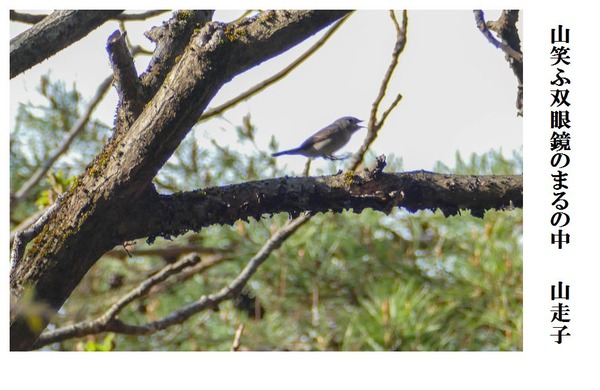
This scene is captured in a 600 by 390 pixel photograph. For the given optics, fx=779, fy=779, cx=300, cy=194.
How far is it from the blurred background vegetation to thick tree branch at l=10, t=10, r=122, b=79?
4.19 ft

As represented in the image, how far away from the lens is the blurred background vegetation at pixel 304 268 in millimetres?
3000

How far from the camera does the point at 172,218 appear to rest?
144 cm

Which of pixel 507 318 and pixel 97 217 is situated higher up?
pixel 507 318

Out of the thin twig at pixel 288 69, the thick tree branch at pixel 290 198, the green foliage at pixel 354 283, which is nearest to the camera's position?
the thick tree branch at pixel 290 198

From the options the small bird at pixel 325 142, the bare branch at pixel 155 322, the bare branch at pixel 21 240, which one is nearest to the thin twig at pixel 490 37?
the bare branch at pixel 155 322

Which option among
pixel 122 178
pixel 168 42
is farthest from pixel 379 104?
pixel 122 178

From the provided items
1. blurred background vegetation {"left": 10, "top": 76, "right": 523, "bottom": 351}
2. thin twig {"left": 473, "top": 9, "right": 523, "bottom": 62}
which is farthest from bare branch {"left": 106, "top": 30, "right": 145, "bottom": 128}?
blurred background vegetation {"left": 10, "top": 76, "right": 523, "bottom": 351}

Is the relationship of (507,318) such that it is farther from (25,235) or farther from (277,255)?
(25,235)

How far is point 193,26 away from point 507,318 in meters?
1.85

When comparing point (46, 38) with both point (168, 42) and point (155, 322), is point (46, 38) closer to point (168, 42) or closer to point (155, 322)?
point (168, 42)

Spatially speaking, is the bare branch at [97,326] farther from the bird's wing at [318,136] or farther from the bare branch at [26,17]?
the bird's wing at [318,136]

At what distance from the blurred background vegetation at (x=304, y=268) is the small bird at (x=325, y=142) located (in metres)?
0.15

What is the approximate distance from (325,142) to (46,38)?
4.89ft

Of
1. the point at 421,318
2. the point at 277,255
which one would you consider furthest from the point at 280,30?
the point at 277,255
